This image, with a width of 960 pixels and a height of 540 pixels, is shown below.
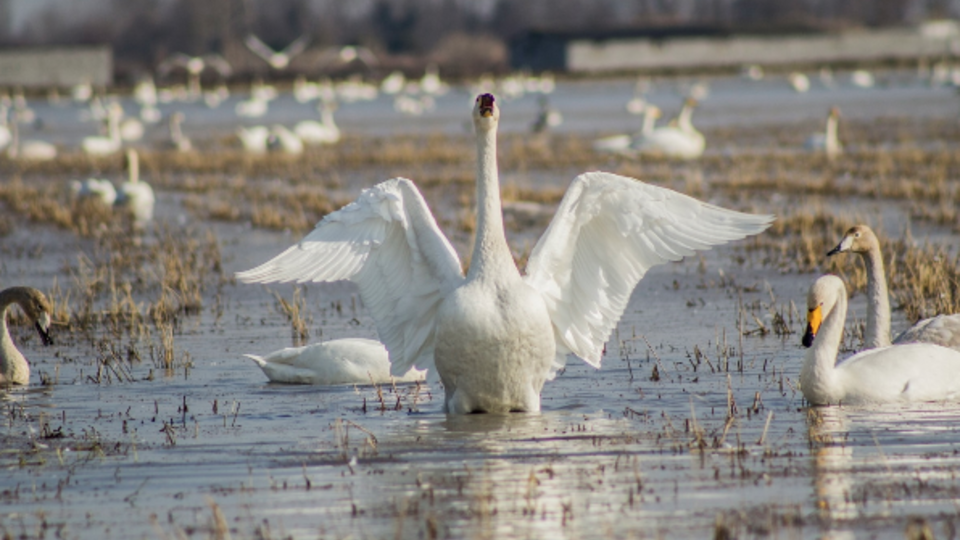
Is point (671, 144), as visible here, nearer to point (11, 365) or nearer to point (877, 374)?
point (11, 365)

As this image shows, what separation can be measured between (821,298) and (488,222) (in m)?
1.66

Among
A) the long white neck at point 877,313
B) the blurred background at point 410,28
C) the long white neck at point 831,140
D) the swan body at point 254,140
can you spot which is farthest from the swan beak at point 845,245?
the blurred background at point 410,28

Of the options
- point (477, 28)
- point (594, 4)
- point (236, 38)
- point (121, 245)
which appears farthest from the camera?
point (594, 4)

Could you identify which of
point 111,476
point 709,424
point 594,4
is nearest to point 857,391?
point 709,424

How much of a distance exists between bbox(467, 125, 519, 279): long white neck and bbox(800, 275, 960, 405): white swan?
1.46m

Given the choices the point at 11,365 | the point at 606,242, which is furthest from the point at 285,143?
the point at 606,242

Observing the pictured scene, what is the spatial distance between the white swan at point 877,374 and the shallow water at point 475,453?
4.3 inches

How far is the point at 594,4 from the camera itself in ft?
547

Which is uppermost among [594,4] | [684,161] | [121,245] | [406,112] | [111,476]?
[594,4]

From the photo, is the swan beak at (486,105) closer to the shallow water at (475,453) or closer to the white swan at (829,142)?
the shallow water at (475,453)

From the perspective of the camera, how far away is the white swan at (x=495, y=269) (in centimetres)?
639

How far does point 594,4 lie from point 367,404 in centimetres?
16343

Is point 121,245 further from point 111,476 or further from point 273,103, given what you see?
point 273,103

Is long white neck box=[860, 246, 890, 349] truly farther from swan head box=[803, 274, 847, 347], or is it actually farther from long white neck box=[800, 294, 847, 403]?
long white neck box=[800, 294, 847, 403]
